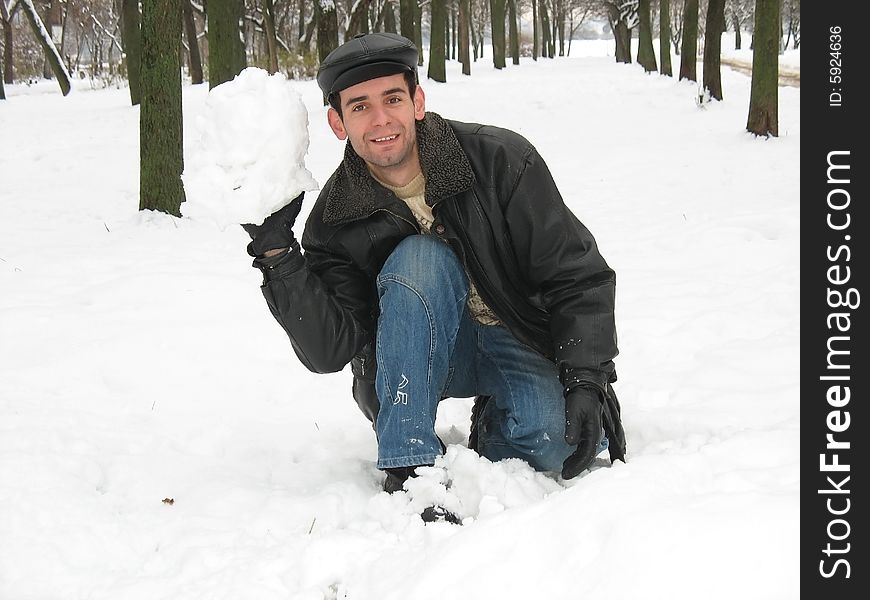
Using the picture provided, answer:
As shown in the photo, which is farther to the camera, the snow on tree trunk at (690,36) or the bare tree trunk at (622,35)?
the bare tree trunk at (622,35)

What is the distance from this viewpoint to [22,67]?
27.5 meters

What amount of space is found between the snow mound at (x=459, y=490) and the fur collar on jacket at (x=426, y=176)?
2.38 feet

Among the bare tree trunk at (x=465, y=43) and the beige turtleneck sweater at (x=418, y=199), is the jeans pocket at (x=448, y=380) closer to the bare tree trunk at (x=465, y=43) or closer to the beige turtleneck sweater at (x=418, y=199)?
the beige turtleneck sweater at (x=418, y=199)

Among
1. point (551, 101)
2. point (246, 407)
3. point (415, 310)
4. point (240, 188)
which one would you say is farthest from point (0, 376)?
point (551, 101)

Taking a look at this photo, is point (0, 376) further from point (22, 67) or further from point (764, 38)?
point (22, 67)

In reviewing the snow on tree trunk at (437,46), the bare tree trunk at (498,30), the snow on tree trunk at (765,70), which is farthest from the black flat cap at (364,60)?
the bare tree trunk at (498,30)

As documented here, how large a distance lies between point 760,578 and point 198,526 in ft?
4.92

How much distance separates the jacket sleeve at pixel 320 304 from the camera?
85.3 inches

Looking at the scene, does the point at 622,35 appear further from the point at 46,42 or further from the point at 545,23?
the point at 46,42

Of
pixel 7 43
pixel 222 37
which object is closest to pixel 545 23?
pixel 7 43

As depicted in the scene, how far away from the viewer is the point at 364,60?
2.20 meters

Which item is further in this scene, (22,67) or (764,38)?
(22,67)

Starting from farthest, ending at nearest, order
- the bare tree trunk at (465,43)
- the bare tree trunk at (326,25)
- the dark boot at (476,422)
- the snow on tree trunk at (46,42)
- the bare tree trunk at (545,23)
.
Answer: the bare tree trunk at (545,23) < the bare tree trunk at (465,43) < the snow on tree trunk at (46,42) < the bare tree trunk at (326,25) < the dark boot at (476,422)

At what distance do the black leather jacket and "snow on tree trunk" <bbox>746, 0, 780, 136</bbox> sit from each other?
6.54 meters
